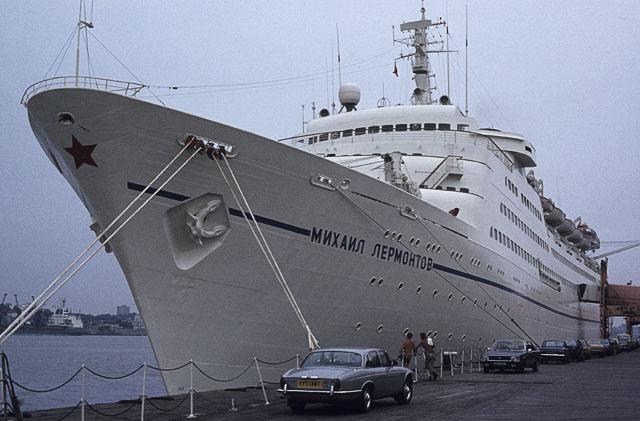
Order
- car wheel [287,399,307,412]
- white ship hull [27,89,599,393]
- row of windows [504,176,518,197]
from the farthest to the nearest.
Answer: row of windows [504,176,518,197] → white ship hull [27,89,599,393] → car wheel [287,399,307,412]

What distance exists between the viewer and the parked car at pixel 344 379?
38.2 feet

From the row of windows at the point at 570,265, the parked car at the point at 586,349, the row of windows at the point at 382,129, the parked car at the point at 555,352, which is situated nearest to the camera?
the row of windows at the point at 382,129

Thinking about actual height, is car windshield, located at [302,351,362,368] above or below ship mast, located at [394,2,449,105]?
below

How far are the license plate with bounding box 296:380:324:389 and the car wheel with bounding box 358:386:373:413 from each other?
0.80 meters

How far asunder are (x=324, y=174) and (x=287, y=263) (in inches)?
84.1

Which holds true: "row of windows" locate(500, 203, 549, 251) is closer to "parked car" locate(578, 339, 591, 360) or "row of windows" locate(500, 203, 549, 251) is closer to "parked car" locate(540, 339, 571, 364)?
"parked car" locate(540, 339, 571, 364)

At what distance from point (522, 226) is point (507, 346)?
977 centimetres

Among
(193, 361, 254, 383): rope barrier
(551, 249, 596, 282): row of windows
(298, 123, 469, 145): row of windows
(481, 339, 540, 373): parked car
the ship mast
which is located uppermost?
the ship mast

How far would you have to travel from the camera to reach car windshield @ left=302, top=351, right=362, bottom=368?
1257 centimetres

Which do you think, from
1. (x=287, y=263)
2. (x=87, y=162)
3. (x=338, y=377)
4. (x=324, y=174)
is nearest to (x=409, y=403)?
(x=338, y=377)

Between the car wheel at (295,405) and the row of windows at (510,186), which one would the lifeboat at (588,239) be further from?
the car wheel at (295,405)

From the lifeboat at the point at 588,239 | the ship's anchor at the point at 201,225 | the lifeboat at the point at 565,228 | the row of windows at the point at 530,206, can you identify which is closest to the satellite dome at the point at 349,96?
the row of windows at the point at 530,206

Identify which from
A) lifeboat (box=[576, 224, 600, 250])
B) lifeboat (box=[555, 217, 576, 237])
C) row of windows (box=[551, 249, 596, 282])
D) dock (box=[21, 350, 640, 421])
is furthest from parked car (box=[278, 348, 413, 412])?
lifeboat (box=[576, 224, 600, 250])

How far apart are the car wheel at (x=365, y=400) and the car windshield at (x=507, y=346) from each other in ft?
38.6
